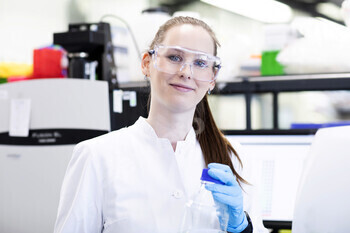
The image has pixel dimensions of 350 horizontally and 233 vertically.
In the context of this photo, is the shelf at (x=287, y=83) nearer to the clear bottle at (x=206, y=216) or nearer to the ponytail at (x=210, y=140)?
the ponytail at (x=210, y=140)

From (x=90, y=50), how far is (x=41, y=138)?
54 cm

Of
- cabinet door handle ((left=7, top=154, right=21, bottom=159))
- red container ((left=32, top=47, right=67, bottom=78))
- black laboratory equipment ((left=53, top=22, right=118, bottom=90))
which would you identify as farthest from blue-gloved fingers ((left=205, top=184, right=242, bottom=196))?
red container ((left=32, top=47, right=67, bottom=78))

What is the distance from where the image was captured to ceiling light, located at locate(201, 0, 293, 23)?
19.7 ft

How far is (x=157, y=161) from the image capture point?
1385 mm

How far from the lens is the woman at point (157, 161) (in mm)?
1302

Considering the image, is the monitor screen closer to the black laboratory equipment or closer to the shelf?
the shelf

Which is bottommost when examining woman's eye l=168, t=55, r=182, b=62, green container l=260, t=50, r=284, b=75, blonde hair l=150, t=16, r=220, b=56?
green container l=260, t=50, r=284, b=75

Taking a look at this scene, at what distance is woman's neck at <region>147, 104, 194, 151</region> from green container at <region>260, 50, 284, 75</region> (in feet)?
3.37

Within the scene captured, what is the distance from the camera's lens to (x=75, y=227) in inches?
51.4

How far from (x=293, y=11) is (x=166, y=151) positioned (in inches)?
236

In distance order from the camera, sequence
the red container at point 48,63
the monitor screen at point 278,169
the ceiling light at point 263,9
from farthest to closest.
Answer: the ceiling light at point 263,9 < the red container at point 48,63 < the monitor screen at point 278,169

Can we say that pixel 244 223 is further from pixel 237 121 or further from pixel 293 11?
pixel 237 121

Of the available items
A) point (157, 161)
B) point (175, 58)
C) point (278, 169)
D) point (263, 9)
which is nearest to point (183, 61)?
point (175, 58)

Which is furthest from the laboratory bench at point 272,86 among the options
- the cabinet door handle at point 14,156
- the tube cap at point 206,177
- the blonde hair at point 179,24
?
the tube cap at point 206,177
